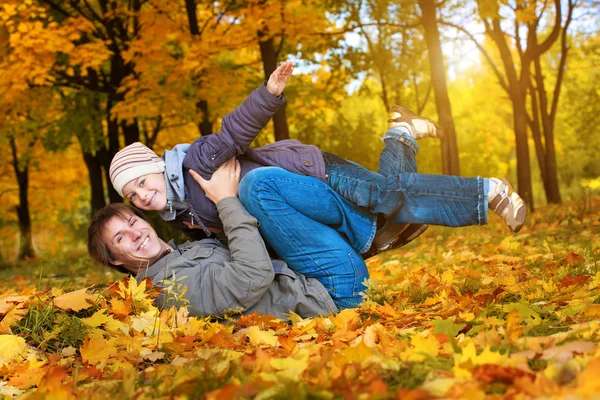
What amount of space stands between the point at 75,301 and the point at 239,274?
31.1 inches

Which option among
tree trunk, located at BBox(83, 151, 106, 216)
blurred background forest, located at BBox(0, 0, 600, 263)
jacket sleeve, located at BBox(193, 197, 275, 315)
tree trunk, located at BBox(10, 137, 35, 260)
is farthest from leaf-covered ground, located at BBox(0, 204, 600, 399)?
tree trunk, located at BBox(10, 137, 35, 260)

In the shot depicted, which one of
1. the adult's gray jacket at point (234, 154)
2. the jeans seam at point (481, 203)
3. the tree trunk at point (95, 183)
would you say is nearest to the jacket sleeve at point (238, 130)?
the adult's gray jacket at point (234, 154)

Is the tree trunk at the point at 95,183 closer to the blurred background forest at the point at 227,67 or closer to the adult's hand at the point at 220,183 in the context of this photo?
the blurred background forest at the point at 227,67

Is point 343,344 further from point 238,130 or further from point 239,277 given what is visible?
point 238,130

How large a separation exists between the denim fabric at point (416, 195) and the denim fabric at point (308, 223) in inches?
5.1

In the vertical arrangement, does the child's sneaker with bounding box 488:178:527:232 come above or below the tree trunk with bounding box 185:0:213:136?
below

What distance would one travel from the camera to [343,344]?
2398 millimetres

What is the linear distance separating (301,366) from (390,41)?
16935mm

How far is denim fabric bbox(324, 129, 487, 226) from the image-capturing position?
11.6 ft

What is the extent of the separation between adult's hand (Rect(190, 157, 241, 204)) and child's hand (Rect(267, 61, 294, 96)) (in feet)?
1.66

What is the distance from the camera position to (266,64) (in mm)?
11242

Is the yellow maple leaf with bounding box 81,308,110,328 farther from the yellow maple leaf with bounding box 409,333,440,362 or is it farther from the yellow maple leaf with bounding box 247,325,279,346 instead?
the yellow maple leaf with bounding box 409,333,440,362

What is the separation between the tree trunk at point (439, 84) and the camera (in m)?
9.53

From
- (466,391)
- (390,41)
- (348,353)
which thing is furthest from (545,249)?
(390,41)
